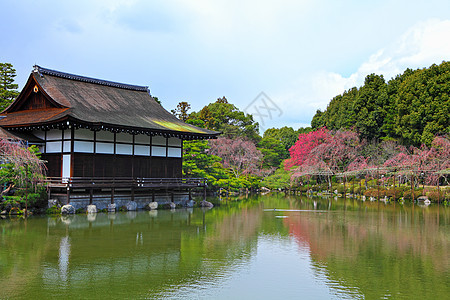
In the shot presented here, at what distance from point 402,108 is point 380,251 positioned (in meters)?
27.5

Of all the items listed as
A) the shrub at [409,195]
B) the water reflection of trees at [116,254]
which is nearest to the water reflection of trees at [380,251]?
the water reflection of trees at [116,254]

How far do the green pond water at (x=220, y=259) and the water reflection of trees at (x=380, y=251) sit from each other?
0.03 metres

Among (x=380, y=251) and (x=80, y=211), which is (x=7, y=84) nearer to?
(x=80, y=211)

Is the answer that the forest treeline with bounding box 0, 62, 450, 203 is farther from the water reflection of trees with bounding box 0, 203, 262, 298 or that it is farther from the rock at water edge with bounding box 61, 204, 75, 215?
the water reflection of trees with bounding box 0, 203, 262, 298

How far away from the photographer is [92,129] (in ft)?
74.5

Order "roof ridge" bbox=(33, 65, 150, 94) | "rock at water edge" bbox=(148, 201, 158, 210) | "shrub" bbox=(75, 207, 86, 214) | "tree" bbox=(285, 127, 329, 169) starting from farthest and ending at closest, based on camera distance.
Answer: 1. "tree" bbox=(285, 127, 329, 169)
2. "roof ridge" bbox=(33, 65, 150, 94)
3. "rock at water edge" bbox=(148, 201, 158, 210)
4. "shrub" bbox=(75, 207, 86, 214)

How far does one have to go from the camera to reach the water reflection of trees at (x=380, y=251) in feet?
31.2

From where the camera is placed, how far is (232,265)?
11188 mm

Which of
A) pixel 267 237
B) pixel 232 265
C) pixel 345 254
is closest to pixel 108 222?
pixel 267 237

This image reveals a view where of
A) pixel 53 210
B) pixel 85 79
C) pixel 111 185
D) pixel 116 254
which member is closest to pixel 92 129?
pixel 111 185

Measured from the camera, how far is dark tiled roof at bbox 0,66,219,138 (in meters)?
23.3

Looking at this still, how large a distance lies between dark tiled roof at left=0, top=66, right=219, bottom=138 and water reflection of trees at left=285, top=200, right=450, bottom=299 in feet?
32.4

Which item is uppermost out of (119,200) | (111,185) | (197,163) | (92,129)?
(92,129)

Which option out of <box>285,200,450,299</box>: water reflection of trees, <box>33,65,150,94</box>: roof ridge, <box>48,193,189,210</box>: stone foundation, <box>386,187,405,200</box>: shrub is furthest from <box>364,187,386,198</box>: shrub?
<box>33,65,150,94</box>: roof ridge
